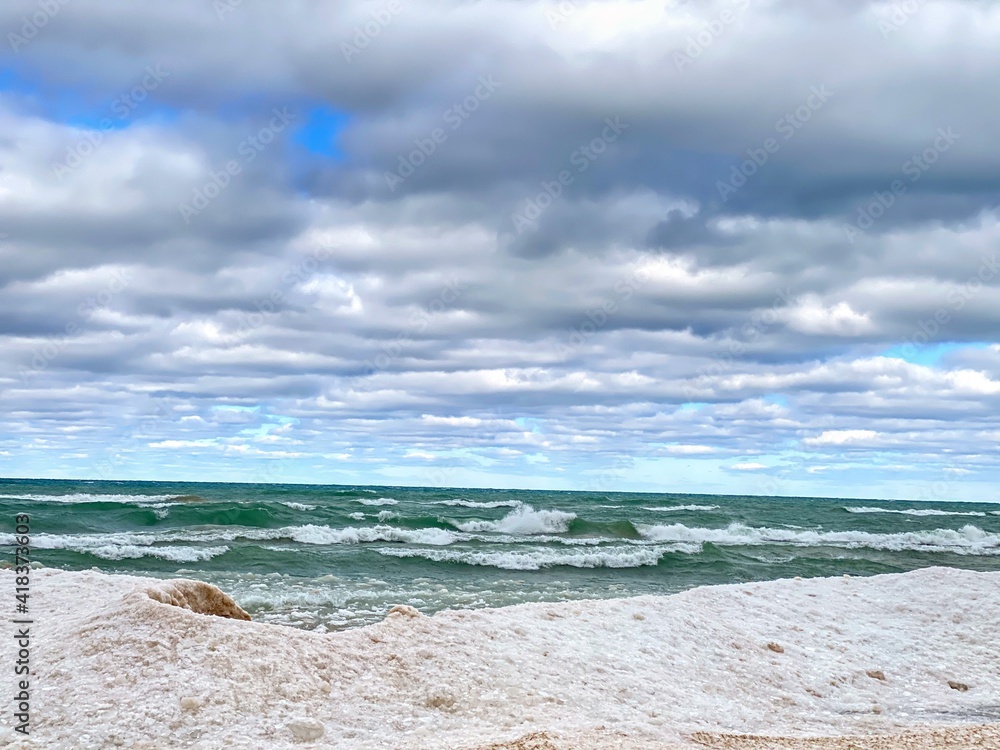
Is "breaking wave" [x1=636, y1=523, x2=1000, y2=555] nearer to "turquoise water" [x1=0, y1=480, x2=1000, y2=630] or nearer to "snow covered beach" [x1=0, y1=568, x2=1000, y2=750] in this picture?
"turquoise water" [x1=0, y1=480, x2=1000, y2=630]

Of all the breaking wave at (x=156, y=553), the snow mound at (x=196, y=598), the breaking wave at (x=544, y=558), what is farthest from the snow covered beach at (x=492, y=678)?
the breaking wave at (x=156, y=553)

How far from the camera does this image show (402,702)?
5352 mm

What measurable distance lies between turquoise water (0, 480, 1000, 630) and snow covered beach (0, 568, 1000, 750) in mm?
3315

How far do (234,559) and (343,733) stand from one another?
12.7 m

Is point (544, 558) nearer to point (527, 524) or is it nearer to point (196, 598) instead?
point (196, 598)

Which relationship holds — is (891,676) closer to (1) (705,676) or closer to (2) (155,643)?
(1) (705,676)

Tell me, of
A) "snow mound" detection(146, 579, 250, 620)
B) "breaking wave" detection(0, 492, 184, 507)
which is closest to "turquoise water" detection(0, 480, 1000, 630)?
"snow mound" detection(146, 579, 250, 620)

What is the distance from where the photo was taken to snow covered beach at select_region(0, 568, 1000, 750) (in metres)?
4.78

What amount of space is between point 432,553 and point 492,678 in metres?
12.3

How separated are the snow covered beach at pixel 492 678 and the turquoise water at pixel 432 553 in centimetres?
331

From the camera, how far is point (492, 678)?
19.0 ft

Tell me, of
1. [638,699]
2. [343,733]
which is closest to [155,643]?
[343,733]

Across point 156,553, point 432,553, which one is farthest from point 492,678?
point 156,553

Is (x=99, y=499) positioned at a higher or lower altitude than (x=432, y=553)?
lower
